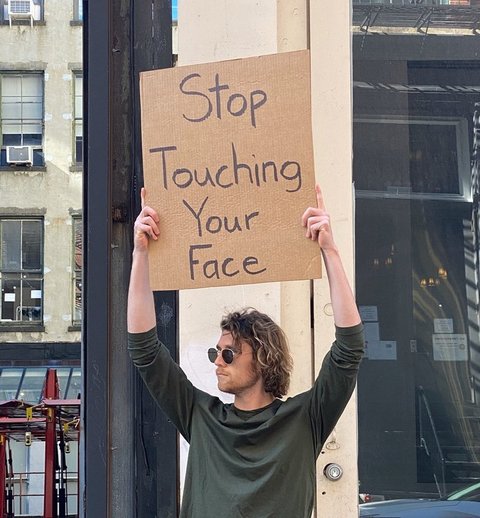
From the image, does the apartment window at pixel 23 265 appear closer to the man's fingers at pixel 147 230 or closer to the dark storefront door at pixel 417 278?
the dark storefront door at pixel 417 278

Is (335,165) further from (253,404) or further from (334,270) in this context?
(253,404)

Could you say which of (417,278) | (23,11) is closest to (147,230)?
(417,278)

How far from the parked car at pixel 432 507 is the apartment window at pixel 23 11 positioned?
56.9 feet

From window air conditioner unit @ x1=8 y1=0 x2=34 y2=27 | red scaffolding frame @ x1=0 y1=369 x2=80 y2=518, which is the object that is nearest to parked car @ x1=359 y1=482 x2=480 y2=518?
red scaffolding frame @ x1=0 y1=369 x2=80 y2=518

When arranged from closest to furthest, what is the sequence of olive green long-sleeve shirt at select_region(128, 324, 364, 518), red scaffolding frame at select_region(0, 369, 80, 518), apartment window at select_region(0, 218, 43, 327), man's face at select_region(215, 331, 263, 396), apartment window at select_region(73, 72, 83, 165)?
olive green long-sleeve shirt at select_region(128, 324, 364, 518) < man's face at select_region(215, 331, 263, 396) < red scaffolding frame at select_region(0, 369, 80, 518) < apartment window at select_region(0, 218, 43, 327) < apartment window at select_region(73, 72, 83, 165)

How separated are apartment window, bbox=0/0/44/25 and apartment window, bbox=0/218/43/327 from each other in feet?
13.6

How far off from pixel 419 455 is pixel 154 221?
4.37ft

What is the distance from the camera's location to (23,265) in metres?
18.1

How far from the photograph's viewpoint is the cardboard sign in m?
2.19

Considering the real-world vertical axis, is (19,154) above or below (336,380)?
above

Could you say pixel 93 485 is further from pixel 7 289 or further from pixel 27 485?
pixel 7 289

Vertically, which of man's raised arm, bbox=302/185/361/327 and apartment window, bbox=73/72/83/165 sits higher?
apartment window, bbox=73/72/83/165

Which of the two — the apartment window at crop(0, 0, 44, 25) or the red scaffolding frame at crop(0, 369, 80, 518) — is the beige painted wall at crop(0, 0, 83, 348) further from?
the red scaffolding frame at crop(0, 369, 80, 518)

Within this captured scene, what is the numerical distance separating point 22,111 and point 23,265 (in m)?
3.14
